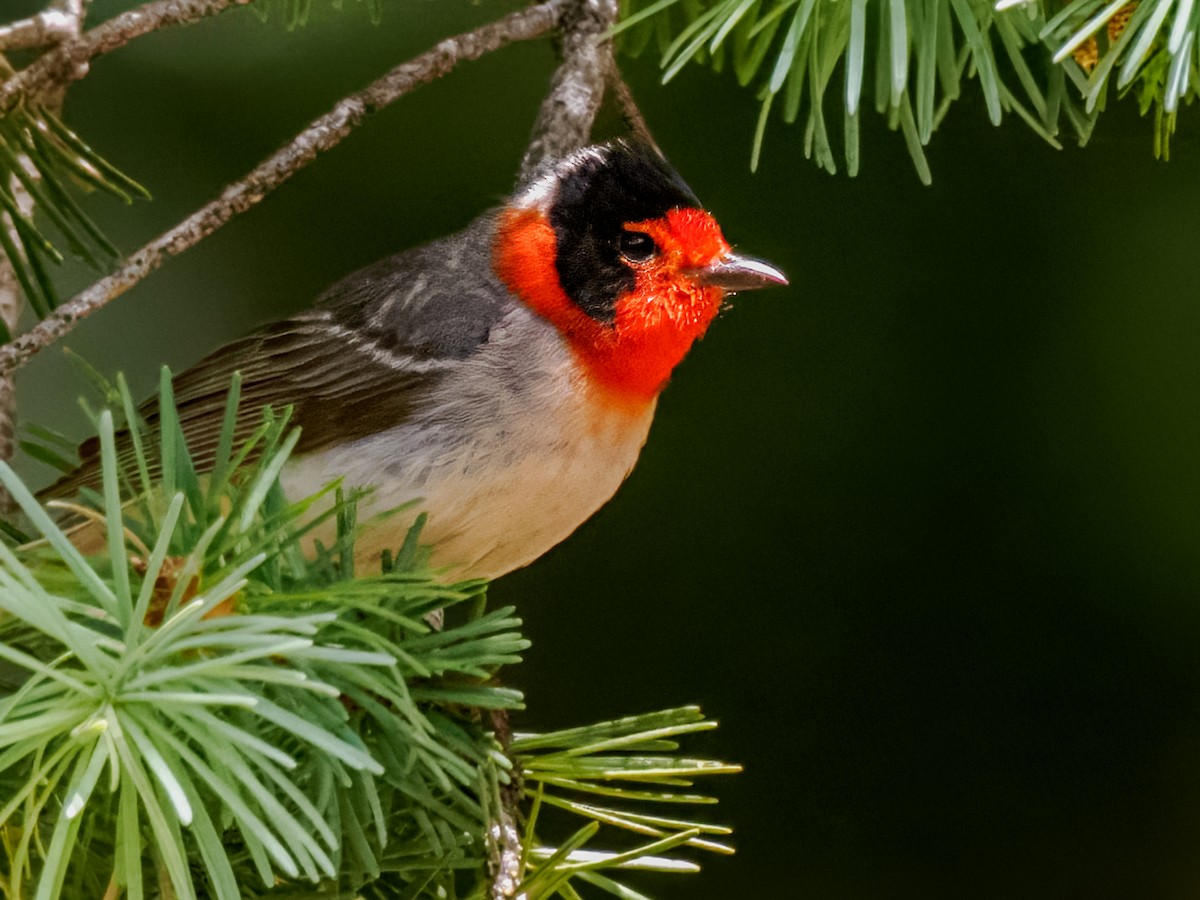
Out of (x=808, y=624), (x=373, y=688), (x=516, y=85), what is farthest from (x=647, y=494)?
(x=373, y=688)

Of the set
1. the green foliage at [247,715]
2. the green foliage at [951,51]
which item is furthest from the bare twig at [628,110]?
the green foliage at [247,715]

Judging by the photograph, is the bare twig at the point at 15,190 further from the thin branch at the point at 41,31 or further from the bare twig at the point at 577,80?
the bare twig at the point at 577,80

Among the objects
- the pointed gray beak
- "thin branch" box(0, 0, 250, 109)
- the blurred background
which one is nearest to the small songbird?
the pointed gray beak

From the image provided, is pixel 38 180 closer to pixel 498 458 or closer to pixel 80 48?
pixel 80 48

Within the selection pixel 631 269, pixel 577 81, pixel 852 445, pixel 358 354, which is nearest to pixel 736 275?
pixel 631 269

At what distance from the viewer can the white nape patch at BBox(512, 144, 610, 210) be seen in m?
0.99

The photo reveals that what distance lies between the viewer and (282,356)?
1096 mm

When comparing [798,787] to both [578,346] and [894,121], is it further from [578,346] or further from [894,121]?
[894,121]

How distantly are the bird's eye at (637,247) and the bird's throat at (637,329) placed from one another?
1 centimetres

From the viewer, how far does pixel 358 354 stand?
3.44ft

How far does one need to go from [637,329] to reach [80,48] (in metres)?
0.40

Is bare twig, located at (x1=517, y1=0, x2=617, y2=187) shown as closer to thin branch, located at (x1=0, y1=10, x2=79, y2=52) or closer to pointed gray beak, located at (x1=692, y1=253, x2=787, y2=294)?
pointed gray beak, located at (x1=692, y1=253, x2=787, y2=294)

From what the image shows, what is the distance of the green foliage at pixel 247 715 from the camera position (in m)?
0.45

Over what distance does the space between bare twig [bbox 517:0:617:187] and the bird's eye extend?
0.08 m
